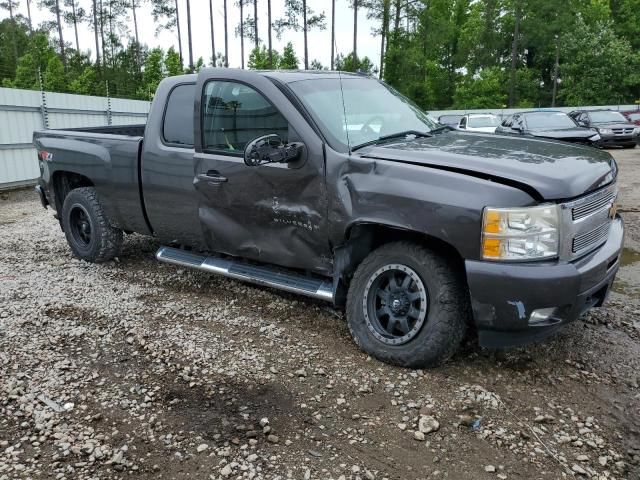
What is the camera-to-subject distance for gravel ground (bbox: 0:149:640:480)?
2689 mm

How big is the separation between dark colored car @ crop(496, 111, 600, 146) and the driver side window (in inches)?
429

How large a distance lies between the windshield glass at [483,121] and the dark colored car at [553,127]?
1.47 metres

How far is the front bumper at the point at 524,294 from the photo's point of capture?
119 inches

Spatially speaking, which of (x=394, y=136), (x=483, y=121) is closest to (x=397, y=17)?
(x=483, y=121)

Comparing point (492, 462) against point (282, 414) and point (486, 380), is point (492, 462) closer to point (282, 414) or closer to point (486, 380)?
point (486, 380)

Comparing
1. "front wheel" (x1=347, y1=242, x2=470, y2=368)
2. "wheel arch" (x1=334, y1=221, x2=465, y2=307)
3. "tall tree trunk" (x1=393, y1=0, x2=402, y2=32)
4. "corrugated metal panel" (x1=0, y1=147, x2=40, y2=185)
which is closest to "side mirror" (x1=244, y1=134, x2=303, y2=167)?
"wheel arch" (x1=334, y1=221, x2=465, y2=307)

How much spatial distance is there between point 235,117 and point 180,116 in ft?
2.32

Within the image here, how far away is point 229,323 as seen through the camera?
4332 millimetres

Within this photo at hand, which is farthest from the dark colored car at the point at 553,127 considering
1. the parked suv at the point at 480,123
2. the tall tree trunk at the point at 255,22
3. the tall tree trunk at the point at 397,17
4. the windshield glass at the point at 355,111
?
the tall tree trunk at the point at 397,17

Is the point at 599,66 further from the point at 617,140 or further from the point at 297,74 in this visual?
the point at 297,74

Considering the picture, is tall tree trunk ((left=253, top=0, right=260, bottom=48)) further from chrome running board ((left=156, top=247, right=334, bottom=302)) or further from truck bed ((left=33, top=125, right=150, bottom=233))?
chrome running board ((left=156, top=247, right=334, bottom=302))

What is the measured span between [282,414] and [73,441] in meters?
1.08

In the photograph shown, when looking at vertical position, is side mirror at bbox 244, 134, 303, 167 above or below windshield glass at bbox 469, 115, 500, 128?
below

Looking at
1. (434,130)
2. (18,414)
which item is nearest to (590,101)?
(434,130)
